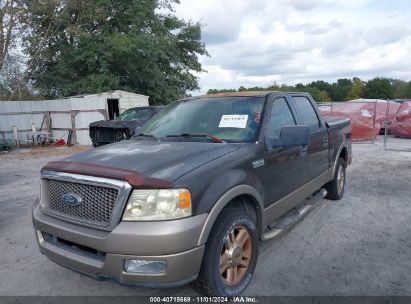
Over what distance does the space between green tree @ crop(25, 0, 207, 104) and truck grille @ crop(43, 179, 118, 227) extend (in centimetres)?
1673

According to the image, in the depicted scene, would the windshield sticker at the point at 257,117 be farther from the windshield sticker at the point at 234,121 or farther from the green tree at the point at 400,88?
the green tree at the point at 400,88

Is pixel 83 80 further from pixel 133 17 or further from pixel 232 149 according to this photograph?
pixel 232 149

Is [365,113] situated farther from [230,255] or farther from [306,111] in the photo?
[230,255]

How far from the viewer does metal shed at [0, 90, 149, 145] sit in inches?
645

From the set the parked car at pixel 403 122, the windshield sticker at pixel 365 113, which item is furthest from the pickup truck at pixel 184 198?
the parked car at pixel 403 122

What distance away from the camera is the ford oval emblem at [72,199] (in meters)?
2.88

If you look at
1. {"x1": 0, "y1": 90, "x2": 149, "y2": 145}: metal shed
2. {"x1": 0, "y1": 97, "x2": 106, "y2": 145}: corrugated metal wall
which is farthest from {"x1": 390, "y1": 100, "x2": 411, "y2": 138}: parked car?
{"x1": 0, "y1": 97, "x2": 106, "y2": 145}: corrugated metal wall

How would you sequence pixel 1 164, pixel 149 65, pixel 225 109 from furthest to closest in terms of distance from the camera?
pixel 149 65, pixel 1 164, pixel 225 109

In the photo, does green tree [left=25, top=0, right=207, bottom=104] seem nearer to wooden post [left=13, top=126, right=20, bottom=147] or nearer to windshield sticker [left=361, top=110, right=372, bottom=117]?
wooden post [left=13, top=126, right=20, bottom=147]

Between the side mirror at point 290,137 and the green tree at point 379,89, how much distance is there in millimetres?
92334

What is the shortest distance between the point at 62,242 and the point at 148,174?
1061mm

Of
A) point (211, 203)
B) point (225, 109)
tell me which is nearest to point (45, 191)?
point (211, 203)

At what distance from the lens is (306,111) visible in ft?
16.5

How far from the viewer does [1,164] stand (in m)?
11.5
